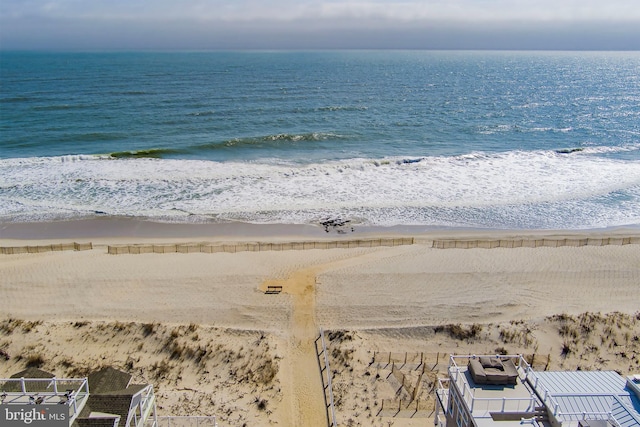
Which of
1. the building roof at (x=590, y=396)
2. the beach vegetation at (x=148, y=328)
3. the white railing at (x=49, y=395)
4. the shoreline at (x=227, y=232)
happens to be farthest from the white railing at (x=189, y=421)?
the shoreline at (x=227, y=232)

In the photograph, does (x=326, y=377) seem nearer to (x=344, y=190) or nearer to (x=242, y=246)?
(x=242, y=246)

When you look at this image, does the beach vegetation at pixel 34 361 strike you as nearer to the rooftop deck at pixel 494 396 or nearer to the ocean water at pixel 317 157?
the ocean water at pixel 317 157

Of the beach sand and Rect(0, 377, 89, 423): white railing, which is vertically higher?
Rect(0, 377, 89, 423): white railing

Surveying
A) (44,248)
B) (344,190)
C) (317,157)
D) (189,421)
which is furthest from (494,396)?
(317,157)

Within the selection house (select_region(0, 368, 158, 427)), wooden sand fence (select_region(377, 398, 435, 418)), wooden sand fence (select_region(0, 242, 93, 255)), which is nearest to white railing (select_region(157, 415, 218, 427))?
house (select_region(0, 368, 158, 427))

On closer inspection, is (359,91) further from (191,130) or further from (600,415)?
(600,415)

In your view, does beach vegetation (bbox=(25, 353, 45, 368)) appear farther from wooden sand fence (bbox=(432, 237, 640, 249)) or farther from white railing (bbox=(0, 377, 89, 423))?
wooden sand fence (bbox=(432, 237, 640, 249))
